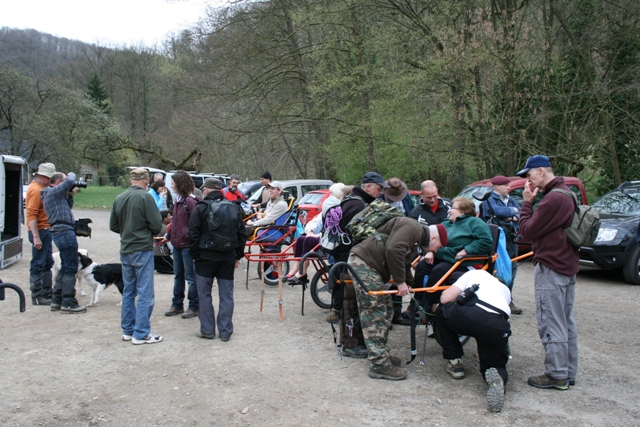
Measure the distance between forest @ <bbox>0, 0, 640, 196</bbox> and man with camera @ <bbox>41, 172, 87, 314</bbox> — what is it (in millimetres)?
10482

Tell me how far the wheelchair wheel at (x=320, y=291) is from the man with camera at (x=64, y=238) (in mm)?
3086

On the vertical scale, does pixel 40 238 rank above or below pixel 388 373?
above

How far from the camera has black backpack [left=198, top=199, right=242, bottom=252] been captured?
5617 mm

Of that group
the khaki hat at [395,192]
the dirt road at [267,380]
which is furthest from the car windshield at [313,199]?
the dirt road at [267,380]

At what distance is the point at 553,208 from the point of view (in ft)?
13.9

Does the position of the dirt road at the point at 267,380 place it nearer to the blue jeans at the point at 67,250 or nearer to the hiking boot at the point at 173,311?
the hiking boot at the point at 173,311

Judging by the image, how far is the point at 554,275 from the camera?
431 centimetres

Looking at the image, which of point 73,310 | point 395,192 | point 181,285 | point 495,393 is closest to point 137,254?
point 181,285

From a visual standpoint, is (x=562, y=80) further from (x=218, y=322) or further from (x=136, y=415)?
(x=136, y=415)

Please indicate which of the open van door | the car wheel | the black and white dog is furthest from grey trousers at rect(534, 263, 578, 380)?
the open van door

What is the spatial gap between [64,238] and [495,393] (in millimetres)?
5475

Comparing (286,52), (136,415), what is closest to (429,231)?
(136,415)

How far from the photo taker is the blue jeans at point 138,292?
5.63 m

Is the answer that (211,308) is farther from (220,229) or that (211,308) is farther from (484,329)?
(484,329)
